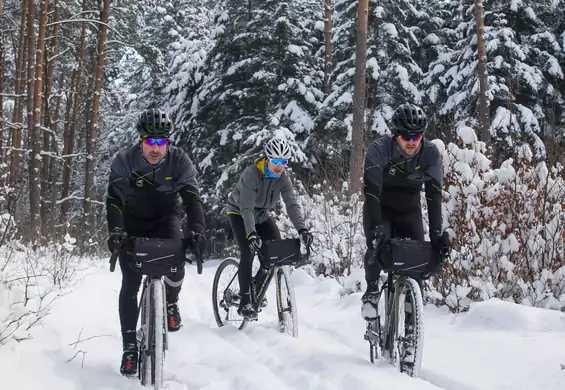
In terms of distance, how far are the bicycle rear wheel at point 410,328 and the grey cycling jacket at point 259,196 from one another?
181 cm

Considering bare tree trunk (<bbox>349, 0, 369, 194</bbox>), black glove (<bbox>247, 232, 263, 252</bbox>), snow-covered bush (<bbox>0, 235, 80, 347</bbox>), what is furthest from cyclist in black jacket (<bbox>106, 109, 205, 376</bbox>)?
bare tree trunk (<bbox>349, 0, 369, 194</bbox>)

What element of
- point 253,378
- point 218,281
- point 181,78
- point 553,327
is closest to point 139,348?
point 253,378

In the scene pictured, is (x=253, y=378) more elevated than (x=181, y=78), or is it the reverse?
(x=181, y=78)

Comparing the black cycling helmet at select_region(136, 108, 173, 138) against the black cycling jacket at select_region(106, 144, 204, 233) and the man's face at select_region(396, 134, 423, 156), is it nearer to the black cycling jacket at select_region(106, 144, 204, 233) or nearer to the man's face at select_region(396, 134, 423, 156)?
the black cycling jacket at select_region(106, 144, 204, 233)

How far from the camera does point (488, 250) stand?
262 inches

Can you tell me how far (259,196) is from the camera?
6.39 m

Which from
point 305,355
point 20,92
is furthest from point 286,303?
point 20,92

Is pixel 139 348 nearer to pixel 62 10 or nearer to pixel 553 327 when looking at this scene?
pixel 553 327

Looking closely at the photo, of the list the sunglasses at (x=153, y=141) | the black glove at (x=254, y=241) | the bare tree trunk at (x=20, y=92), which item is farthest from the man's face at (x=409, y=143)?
the bare tree trunk at (x=20, y=92)

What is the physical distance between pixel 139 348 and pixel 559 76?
1977 cm

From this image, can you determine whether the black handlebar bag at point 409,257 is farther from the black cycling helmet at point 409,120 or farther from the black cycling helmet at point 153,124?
the black cycling helmet at point 153,124

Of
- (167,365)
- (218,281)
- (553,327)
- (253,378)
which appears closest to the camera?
(253,378)

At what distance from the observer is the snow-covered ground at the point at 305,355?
4.31m

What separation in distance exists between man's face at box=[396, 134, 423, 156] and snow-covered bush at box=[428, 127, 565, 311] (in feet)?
7.42
